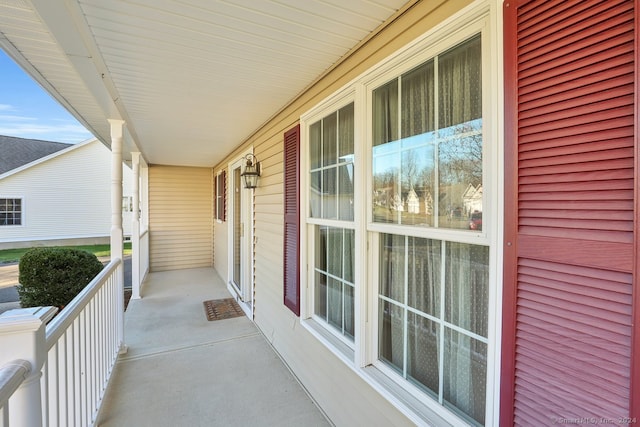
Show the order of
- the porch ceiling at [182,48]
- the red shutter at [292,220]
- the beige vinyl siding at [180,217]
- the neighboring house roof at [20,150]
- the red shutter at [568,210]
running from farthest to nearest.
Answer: the neighboring house roof at [20,150], the beige vinyl siding at [180,217], the red shutter at [292,220], the porch ceiling at [182,48], the red shutter at [568,210]

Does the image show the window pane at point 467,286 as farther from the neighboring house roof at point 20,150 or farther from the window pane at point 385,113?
the neighboring house roof at point 20,150

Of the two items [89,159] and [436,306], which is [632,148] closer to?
[436,306]

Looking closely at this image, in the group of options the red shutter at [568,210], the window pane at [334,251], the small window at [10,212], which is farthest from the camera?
the small window at [10,212]

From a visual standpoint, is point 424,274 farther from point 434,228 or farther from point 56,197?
point 56,197

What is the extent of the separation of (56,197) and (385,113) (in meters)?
16.5

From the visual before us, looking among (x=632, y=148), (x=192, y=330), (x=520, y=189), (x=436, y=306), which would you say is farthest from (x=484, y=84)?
(x=192, y=330)

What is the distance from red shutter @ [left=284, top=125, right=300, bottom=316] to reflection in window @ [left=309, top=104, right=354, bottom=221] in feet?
0.69

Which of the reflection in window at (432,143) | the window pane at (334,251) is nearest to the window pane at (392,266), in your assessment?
the reflection in window at (432,143)

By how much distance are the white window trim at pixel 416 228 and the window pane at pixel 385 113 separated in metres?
0.04

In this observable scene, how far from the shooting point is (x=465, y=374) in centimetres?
135

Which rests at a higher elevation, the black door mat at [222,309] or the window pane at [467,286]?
the window pane at [467,286]

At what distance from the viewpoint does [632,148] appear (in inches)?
31.0

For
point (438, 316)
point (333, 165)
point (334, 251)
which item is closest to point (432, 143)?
point (438, 316)

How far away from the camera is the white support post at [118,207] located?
341cm
